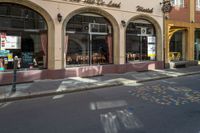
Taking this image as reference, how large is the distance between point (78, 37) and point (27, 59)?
3.28 metres

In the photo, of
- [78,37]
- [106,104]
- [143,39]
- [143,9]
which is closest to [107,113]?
[106,104]

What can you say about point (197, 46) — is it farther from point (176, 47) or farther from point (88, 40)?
point (88, 40)


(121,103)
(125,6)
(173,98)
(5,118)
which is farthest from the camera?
(125,6)

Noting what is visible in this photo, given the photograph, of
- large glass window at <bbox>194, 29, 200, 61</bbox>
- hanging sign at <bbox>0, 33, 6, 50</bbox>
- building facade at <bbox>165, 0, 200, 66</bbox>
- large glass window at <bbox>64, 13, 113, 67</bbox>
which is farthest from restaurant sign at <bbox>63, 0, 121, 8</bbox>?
large glass window at <bbox>194, 29, 200, 61</bbox>

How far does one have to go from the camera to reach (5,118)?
271 inches

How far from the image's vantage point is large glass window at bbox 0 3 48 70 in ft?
41.3

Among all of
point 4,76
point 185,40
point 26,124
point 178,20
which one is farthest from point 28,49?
point 185,40

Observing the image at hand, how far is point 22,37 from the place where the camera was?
1315 cm

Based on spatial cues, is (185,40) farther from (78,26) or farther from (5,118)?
(5,118)

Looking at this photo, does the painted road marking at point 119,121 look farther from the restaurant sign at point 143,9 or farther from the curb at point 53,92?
the restaurant sign at point 143,9

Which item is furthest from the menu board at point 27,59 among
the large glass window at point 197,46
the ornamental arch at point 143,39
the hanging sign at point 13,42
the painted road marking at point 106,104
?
the large glass window at point 197,46

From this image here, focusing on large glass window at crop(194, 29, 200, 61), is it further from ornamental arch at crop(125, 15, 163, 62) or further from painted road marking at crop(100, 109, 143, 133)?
painted road marking at crop(100, 109, 143, 133)

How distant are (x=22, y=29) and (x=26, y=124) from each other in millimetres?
7866

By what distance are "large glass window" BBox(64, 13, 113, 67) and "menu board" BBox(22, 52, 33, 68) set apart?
2.03m
